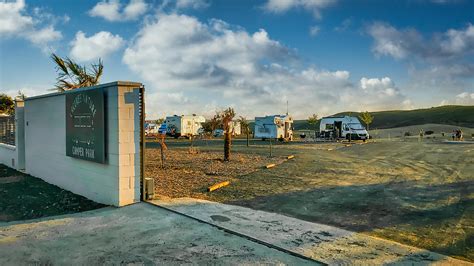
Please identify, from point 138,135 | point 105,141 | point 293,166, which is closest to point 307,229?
point 138,135

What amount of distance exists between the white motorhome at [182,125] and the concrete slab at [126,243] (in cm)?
3326

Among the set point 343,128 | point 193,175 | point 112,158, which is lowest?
point 193,175

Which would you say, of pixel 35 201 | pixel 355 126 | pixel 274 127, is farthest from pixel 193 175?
pixel 355 126

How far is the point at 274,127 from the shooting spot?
3406cm

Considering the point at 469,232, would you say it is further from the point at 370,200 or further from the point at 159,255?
the point at 159,255

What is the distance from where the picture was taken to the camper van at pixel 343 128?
34.7 m

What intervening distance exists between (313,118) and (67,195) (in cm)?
7163

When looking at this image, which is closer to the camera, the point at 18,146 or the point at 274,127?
the point at 18,146

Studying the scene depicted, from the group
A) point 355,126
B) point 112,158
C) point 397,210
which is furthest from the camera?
point 355,126

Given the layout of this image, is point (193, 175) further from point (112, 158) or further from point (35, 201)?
point (35, 201)

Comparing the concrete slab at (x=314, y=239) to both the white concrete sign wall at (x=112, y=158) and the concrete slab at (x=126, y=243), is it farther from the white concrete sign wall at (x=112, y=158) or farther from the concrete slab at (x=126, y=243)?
the white concrete sign wall at (x=112, y=158)

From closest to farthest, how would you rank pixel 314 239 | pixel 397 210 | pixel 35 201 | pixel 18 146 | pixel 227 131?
pixel 314 239 → pixel 397 210 → pixel 35 201 → pixel 18 146 → pixel 227 131

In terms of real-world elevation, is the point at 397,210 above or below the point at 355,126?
below

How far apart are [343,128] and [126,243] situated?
34.0m
